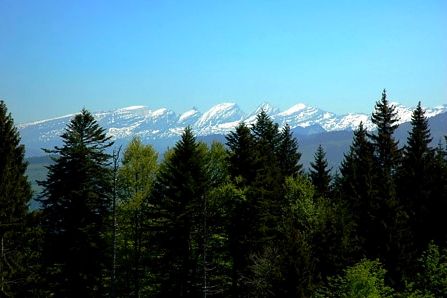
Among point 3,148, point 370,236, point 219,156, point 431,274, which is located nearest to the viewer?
point 431,274

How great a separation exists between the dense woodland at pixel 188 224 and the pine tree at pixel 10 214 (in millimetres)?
151

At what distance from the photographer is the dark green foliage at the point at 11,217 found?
26.3 m

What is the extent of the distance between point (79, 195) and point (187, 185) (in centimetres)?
928

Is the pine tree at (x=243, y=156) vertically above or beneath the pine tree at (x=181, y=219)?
above

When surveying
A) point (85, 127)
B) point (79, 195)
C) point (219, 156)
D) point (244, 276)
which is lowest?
point (244, 276)

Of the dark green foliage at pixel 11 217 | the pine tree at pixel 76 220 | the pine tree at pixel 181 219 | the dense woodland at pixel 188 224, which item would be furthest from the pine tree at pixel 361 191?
the dark green foliage at pixel 11 217

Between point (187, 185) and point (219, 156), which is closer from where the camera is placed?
point (187, 185)

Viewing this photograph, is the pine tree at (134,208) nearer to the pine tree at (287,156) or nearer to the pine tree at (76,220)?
the pine tree at (76,220)

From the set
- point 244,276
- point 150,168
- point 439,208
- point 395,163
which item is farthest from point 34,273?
point 395,163

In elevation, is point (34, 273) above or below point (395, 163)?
below

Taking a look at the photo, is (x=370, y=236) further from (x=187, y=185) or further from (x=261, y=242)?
(x=187, y=185)

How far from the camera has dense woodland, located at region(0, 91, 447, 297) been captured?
3189cm

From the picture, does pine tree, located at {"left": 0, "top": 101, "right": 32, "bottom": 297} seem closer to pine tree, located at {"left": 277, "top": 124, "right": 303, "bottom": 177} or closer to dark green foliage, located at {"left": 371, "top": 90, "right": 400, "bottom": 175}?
pine tree, located at {"left": 277, "top": 124, "right": 303, "bottom": 177}

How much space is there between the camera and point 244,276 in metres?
33.7
